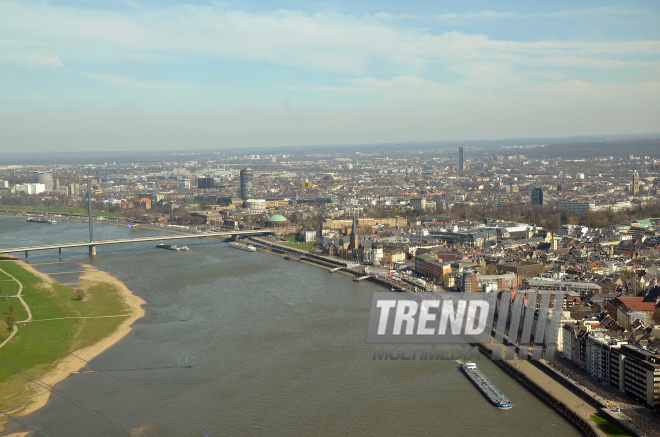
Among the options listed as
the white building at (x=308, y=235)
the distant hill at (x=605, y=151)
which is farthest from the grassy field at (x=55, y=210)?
the distant hill at (x=605, y=151)

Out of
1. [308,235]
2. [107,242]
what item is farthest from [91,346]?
[308,235]

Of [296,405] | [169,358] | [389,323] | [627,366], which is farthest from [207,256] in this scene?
[627,366]

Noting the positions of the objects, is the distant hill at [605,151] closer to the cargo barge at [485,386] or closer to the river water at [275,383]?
the river water at [275,383]

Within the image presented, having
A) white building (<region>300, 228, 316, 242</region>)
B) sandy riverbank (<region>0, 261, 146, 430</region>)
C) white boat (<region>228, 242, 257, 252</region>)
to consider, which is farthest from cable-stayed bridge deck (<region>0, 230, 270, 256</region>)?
sandy riverbank (<region>0, 261, 146, 430</region>)

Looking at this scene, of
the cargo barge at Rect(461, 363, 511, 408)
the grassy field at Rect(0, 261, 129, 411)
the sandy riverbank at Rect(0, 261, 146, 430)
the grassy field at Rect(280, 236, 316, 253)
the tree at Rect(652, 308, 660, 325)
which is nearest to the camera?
the cargo barge at Rect(461, 363, 511, 408)

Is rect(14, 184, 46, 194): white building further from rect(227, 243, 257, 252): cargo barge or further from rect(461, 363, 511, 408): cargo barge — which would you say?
rect(461, 363, 511, 408): cargo barge

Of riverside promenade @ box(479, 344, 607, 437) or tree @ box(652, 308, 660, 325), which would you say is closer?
riverside promenade @ box(479, 344, 607, 437)

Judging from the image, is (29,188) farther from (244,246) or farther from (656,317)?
(656,317)

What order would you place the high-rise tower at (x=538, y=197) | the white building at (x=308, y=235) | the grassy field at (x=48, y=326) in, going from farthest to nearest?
1. the high-rise tower at (x=538, y=197)
2. the white building at (x=308, y=235)
3. the grassy field at (x=48, y=326)
